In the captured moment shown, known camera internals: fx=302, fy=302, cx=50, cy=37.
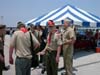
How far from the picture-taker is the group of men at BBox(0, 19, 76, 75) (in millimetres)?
6664

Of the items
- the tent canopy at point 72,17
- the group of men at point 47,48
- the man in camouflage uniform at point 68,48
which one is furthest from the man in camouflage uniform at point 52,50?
the tent canopy at point 72,17

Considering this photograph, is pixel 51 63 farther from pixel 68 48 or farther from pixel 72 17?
pixel 72 17

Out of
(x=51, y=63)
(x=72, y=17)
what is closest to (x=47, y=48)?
(x=51, y=63)

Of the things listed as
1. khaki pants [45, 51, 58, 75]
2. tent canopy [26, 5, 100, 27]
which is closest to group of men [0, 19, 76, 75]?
khaki pants [45, 51, 58, 75]

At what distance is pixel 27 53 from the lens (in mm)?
6699

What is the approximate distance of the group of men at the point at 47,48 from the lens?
6.66 m

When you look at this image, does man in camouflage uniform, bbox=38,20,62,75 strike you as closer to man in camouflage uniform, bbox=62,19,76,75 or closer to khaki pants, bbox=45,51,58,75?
khaki pants, bbox=45,51,58,75

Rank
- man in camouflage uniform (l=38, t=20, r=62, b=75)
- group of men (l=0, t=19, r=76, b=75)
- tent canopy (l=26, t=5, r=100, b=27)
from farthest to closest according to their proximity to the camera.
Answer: tent canopy (l=26, t=5, r=100, b=27) → man in camouflage uniform (l=38, t=20, r=62, b=75) → group of men (l=0, t=19, r=76, b=75)

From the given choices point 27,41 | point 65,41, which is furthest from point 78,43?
point 27,41

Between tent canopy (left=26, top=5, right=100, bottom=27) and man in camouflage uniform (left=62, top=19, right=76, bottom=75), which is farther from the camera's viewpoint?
tent canopy (left=26, top=5, right=100, bottom=27)

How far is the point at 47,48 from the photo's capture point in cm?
791

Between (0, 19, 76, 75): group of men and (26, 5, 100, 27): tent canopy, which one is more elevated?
(26, 5, 100, 27): tent canopy

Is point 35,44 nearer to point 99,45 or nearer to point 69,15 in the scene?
point 69,15

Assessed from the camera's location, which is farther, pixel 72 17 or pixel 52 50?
pixel 72 17
